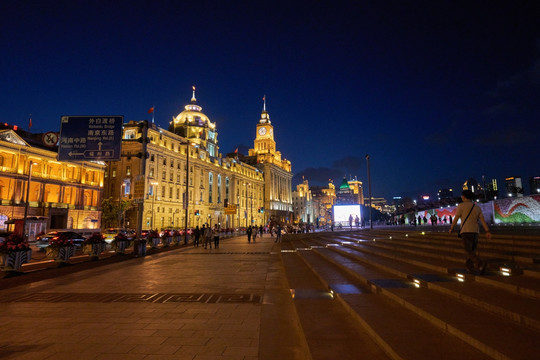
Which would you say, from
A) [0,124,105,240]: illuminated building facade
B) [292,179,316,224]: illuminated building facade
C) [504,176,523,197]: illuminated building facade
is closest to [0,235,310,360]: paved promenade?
[0,124,105,240]: illuminated building facade

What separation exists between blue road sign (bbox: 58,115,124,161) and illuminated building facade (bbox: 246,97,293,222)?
3727 inches

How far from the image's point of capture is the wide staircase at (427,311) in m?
3.64

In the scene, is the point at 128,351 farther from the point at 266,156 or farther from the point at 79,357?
the point at 266,156

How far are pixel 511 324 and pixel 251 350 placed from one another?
3445 millimetres

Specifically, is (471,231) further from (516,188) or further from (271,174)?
(271,174)

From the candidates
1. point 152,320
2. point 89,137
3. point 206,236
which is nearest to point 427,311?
point 152,320

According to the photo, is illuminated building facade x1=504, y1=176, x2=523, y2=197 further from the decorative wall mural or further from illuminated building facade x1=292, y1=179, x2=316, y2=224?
illuminated building facade x1=292, y1=179, x2=316, y2=224

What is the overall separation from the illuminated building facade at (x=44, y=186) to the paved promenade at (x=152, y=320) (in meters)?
33.7

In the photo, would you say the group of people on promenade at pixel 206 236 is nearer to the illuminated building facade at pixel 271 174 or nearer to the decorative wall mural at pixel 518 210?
the decorative wall mural at pixel 518 210

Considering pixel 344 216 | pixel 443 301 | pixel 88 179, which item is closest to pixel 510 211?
pixel 344 216

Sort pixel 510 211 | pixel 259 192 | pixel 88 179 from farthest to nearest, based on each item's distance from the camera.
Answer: pixel 259 192 < pixel 88 179 < pixel 510 211

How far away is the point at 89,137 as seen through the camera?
1628cm

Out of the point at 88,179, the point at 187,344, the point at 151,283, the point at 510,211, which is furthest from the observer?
the point at 88,179

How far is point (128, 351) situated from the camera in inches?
178
